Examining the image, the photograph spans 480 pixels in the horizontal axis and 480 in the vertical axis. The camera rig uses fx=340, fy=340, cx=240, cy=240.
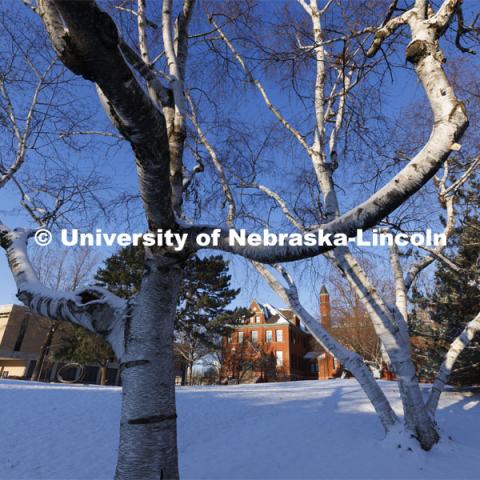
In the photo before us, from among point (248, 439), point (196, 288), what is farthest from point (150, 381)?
point (196, 288)

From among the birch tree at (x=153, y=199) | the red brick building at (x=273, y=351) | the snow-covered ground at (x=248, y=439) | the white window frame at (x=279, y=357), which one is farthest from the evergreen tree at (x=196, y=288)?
the white window frame at (x=279, y=357)

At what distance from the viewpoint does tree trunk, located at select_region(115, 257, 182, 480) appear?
2.11 meters

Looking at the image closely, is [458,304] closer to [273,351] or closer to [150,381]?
[150,381]

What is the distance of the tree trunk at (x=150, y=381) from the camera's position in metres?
2.11

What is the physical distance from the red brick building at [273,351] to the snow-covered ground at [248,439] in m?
19.5

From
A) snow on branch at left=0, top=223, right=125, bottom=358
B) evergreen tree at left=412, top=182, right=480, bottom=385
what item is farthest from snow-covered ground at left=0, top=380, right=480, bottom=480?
snow on branch at left=0, top=223, right=125, bottom=358

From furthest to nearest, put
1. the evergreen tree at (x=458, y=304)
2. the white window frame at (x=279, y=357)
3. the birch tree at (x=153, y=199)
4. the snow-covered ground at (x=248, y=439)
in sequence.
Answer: the white window frame at (x=279, y=357) → the evergreen tree at (x=458, y=304) → the snow-covered ground at (x=248, y=439) → the birch tree at (x=153, y=199)

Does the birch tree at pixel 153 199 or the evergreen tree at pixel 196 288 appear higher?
the evergreen tree at pixel 196 288

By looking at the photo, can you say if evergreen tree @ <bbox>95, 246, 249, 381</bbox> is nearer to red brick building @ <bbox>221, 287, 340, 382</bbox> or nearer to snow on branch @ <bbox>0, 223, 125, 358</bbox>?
red brick building @ <bbox>221, 287, 340, 382</bbox>

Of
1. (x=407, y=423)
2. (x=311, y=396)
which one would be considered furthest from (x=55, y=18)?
(x=311, y=396)

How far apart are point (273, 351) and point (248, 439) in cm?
3184

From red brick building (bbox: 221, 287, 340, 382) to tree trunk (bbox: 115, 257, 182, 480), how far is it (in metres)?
26.8

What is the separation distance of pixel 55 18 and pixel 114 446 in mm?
7347

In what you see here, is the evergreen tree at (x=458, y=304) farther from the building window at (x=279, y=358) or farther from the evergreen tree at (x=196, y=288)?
the building window at (x=279, y=358)
